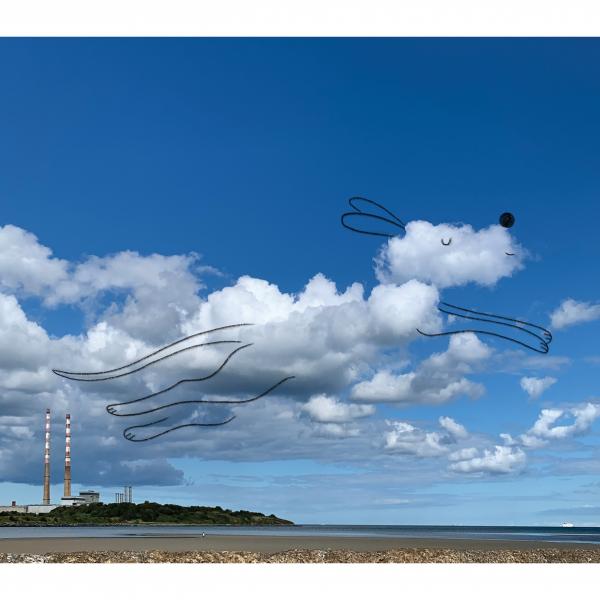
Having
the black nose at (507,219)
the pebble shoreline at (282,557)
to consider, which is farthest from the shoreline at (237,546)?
the black nose at (507,219)

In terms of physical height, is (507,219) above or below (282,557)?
above

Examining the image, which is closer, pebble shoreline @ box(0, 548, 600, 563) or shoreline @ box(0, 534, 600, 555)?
pebble shoreline @ box(0, 548, 600, 563)

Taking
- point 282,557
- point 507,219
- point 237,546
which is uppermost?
point 507,219

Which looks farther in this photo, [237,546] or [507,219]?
[237,546]

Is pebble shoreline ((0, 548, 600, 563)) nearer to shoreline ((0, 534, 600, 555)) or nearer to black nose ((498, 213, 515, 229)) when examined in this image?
shoreline ((0, 534, 600, 555))

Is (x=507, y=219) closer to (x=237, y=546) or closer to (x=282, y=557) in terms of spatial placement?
(x=282, y=557)

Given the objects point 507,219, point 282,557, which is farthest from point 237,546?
point 507,219

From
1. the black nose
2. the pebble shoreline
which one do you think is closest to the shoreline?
the pebble shoreline

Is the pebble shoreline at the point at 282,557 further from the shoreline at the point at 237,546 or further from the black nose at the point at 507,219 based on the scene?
the black nose at the point at 507,219

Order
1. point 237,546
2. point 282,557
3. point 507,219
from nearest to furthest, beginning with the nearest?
point 507,219 → point 282,557 → point 237,546
